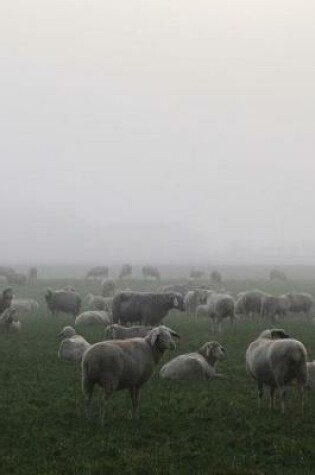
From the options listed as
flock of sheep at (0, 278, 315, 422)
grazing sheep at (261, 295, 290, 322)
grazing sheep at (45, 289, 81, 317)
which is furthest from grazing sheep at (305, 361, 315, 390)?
grazing sheep at (45, 289, 81, 317)

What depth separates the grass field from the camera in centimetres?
1059

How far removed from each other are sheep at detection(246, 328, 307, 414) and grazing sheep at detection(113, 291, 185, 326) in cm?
1446

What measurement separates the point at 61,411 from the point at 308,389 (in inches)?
279

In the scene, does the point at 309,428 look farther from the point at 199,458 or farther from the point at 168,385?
the point at 168,385

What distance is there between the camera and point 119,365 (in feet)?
42.3

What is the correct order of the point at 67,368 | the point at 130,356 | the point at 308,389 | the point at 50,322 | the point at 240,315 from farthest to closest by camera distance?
the point at 240,315
the point at 50,322
the point at 67,368
the point at 308,389
the point at 130,356

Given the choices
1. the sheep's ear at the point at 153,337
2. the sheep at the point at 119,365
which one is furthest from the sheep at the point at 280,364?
the sheep's ear at the point at 153,337

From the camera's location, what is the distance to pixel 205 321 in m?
34.2

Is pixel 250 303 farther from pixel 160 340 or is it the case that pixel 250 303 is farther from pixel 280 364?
pixel 280 364

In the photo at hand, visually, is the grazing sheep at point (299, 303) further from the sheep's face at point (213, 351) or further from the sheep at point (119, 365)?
the sheep at point (119, 365)

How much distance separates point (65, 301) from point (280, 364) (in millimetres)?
24147

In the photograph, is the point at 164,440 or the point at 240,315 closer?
the point at 164,440

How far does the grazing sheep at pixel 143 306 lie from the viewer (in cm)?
2888

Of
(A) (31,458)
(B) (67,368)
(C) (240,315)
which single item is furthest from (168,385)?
(C) (240,315)
